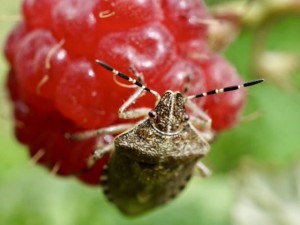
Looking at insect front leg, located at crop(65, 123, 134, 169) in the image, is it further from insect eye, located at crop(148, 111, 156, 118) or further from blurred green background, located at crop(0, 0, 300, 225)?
blurred green background, located at crop(0, 0, 300, 225)

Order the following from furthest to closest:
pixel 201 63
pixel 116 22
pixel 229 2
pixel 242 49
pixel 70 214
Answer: pixel 242 49, pixel 70 214, pixel 229 2, pixel 201 63, pixel 116 22

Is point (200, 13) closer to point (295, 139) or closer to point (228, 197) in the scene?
point (228, 197)

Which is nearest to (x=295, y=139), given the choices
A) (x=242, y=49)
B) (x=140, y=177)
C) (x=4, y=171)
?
(x=242, y=49)

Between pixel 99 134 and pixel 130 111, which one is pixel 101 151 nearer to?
pixel 99 134

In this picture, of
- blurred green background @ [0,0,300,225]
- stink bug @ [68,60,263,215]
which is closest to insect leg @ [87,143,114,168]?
stink bug @ [68,60,263,215]

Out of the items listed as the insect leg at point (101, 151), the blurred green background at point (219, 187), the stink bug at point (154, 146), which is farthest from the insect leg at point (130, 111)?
the blurred green background at point (219, 187)

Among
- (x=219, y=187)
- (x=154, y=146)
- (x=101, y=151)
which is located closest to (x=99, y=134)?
(x=101, y=151)
